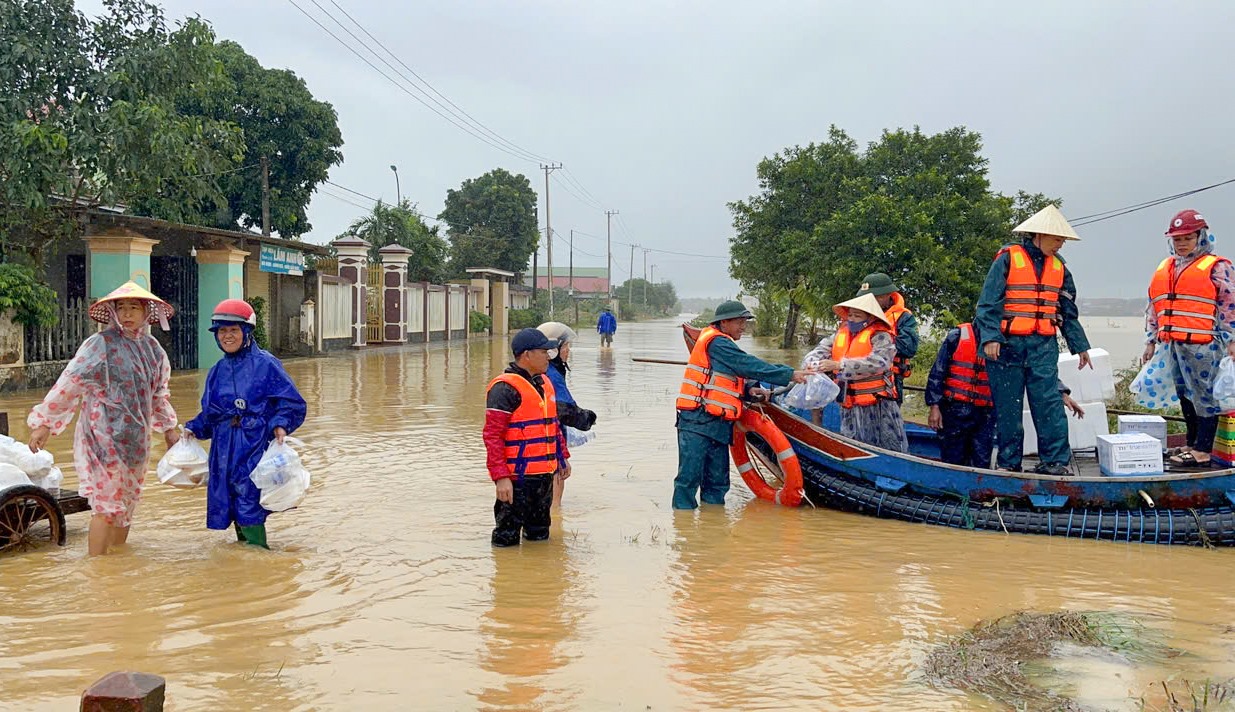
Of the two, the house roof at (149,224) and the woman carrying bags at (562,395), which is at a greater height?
the house roof at (149,224)

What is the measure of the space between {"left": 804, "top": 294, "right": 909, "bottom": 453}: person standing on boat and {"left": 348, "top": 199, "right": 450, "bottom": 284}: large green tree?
103 ft

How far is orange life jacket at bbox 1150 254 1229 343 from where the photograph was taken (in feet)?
23.1

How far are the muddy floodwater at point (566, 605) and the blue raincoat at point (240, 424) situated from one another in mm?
328

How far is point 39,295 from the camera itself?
557 inches

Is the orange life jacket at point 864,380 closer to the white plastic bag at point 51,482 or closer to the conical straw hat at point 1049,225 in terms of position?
the conical straw hat at point 1049,225

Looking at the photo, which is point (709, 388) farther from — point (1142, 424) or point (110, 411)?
point (110, 411)

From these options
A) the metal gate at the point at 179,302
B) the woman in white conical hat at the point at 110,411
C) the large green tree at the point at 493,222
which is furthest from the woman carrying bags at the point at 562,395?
the large green tree at the point at 493,222

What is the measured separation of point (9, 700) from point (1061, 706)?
392 centimetres

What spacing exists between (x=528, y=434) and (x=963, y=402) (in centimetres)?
359

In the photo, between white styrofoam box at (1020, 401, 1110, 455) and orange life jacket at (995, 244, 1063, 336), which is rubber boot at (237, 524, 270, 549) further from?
white styrofoam box at (1020, 401, 1110, 455)

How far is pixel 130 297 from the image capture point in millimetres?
5605

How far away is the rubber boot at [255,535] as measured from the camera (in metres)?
5.79

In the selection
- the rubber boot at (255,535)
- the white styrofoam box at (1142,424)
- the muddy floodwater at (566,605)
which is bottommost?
the muddy floodwater at (566,605)

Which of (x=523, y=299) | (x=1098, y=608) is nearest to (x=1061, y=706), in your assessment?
(x=1098, y=608)
